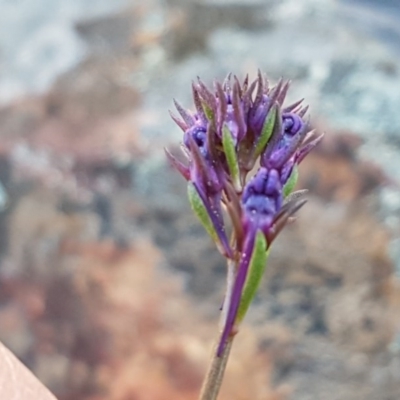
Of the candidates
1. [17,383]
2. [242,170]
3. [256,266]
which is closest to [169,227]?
[17,383]

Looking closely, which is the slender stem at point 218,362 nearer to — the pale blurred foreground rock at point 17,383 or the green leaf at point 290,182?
the green leaf at point 290,182

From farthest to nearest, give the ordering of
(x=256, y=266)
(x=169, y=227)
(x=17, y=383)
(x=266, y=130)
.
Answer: (x=169, y=227), (x=17, y=383), (x=266, y=130), (x=256, y=266)

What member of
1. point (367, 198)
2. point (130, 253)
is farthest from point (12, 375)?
point (367, 198)

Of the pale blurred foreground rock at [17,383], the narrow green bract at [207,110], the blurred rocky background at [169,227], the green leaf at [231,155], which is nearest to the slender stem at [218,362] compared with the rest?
the green leaf at [231,155]

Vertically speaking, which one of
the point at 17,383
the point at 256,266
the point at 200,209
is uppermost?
the point at 17,383

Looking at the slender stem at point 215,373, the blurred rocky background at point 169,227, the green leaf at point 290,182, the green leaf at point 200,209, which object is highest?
the blurred rocky background at point 169,227

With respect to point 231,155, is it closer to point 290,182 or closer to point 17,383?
point 290,182

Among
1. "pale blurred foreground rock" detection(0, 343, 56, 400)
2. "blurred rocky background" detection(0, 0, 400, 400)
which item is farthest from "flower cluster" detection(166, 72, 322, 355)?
"blurred rocky background" detection(0, 0, 400, 400)
